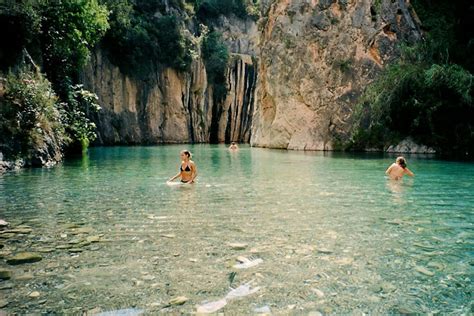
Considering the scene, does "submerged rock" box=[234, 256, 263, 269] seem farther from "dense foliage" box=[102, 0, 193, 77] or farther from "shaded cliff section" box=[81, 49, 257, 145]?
"dense foliage" box=[102, 0, 193, 77]

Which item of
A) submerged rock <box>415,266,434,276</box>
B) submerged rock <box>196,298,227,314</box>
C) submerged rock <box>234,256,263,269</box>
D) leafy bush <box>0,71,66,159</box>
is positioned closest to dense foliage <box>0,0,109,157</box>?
leafy bush <box>0,71,66,159</box>

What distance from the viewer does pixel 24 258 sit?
4297 millimetres

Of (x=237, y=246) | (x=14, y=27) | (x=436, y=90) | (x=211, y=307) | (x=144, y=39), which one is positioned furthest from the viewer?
(x=144, y=39)

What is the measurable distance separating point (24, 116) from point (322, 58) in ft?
59.3

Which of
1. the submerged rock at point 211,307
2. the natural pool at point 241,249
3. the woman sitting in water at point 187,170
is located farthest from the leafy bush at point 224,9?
the submerged rock at point 211,307

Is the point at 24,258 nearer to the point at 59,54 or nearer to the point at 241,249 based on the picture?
the point at 241,249

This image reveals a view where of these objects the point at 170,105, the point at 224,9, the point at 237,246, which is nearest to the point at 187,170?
the point at 237,246

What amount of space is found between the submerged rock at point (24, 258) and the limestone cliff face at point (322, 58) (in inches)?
875

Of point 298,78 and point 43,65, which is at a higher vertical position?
point 298,78

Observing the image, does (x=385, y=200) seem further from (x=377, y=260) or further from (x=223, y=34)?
(x=223, y=34)

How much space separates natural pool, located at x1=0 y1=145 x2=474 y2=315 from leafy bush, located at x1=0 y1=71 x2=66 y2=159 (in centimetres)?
518

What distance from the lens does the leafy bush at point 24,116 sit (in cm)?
1326

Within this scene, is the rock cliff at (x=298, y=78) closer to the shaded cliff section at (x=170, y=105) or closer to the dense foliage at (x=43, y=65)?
the shaded cliff section at (x=170, y=105)

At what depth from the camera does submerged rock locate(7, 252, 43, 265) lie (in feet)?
13.8
